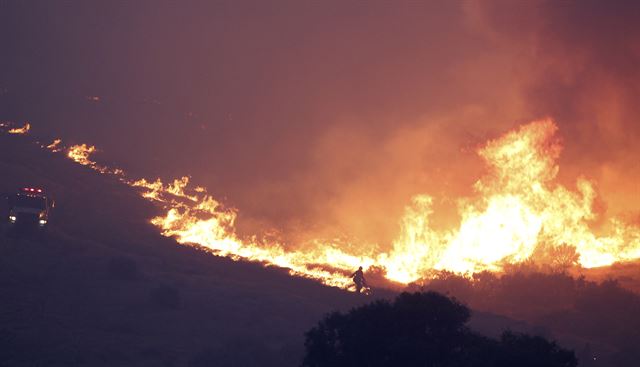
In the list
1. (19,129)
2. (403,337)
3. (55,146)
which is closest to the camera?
(403,337)

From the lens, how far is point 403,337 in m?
33.3

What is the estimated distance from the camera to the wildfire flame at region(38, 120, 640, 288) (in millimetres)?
67750

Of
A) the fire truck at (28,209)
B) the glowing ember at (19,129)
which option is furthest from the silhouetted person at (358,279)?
the glowing ember at (19,129)

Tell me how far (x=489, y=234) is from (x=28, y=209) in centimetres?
3987

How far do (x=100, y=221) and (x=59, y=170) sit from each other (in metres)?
18.5

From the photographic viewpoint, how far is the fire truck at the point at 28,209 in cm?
6575

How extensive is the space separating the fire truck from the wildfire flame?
11443 mm

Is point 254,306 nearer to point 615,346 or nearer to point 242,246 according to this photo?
point 242,246

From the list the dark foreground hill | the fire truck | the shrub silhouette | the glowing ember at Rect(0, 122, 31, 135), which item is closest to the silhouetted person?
the dark foreground hill

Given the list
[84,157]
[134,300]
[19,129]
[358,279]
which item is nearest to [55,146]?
[84,157]

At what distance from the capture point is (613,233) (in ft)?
252

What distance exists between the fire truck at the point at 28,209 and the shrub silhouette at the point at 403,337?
38839 millimetres

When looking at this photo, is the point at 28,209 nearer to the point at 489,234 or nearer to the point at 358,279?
the point at 358,279

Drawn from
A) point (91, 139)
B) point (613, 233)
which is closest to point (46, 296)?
point (613, 233)
